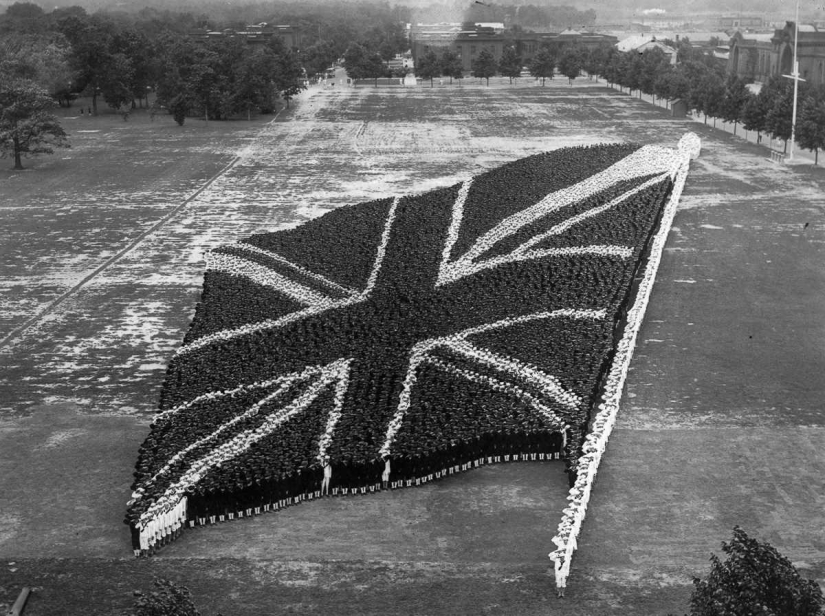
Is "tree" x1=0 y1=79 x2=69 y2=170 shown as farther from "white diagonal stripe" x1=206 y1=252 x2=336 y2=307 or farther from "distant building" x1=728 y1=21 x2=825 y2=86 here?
"distant building" x1=728 y1=21 x2=825 y2=86

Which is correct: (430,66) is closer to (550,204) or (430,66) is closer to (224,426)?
(550,204)

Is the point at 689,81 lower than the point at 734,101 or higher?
higher

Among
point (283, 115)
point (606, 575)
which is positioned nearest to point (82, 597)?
point (606, 575)

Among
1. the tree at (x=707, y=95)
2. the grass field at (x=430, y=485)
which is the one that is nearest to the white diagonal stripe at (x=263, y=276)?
the grass field at (x=430, y=485)

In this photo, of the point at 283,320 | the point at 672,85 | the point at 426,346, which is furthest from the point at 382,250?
the point at 672,85

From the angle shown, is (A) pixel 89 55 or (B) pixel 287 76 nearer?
(A) pixel 89 55

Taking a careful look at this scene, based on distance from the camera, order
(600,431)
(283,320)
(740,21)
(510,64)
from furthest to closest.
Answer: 1. (740,21)
2. (510,64)
3. (283,320)
4. (600,431)

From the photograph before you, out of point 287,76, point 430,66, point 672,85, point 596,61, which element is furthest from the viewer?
point 596,61

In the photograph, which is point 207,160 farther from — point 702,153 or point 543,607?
point 543,607
